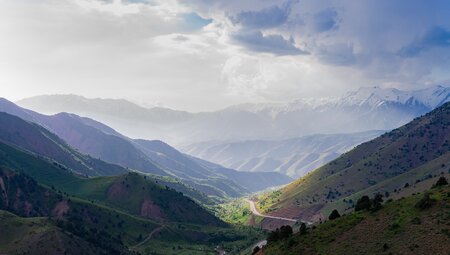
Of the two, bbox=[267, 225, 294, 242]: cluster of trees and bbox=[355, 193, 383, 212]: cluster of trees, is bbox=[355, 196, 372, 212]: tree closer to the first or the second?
bbox=[355, 193, 383, 212]: cluster of trees

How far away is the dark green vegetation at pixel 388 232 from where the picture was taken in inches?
3772

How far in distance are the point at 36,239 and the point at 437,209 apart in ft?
512

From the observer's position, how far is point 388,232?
104 metres

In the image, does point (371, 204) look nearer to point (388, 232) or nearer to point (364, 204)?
point (364, 204)

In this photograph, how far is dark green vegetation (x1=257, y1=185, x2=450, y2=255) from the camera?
3772 inches

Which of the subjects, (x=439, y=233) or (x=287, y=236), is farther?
(x=287, y=236)

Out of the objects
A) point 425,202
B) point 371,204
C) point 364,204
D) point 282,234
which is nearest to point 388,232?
point 425,202

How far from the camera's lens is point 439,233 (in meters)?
95.7

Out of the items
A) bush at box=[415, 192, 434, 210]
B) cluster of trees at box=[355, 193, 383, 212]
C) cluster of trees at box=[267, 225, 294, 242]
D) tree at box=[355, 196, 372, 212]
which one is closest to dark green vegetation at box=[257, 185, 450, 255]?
bush at box=[415, 192, 434, 210]

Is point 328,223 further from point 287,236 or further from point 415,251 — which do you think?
point 415,251

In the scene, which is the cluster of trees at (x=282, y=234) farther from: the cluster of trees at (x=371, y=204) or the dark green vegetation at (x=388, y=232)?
the cluster of trees at (x=371, y=204)

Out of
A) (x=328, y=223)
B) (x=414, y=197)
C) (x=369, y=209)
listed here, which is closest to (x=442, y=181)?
(x=414, y=197)

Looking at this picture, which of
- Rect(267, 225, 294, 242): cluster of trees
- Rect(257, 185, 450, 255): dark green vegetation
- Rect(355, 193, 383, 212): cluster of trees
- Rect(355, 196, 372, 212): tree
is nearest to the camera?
Rect(257, 185, 450, 255): dark green vegetation

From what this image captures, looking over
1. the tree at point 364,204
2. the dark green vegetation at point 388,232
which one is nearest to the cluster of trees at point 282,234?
the dark green vegetation at point 388,232
